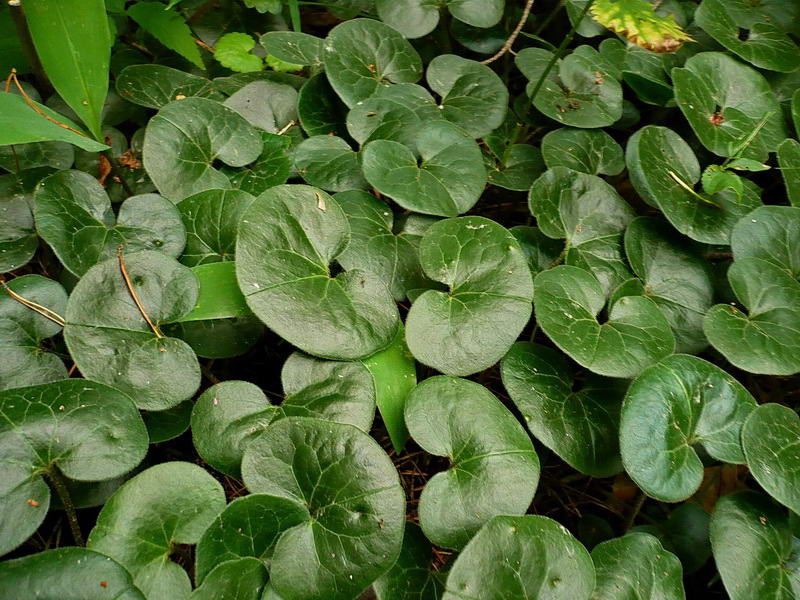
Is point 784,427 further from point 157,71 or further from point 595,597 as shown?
point 157,71

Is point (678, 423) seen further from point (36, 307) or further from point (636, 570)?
point (36, 307)

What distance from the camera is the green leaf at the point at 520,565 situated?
80 cm

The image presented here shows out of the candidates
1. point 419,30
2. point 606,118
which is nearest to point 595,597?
point 606,118

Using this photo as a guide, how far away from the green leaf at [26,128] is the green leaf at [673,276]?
103cm

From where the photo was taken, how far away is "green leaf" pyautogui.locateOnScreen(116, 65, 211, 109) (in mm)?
1340

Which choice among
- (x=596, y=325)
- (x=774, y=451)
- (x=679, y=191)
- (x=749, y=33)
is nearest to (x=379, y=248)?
(x=596, y=325)

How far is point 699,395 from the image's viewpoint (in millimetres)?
1010

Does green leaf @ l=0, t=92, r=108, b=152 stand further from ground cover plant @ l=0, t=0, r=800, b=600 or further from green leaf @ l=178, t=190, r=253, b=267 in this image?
green leaf @ l=178, t=190, r=253, b=267

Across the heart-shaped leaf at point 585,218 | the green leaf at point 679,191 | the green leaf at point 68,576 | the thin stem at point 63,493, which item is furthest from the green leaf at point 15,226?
the green leaf at point 679,191

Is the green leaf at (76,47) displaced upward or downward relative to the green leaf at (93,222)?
upward

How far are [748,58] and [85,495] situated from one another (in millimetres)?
1710

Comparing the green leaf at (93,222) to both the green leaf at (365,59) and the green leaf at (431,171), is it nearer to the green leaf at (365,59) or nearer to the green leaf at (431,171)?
the green leaf at (431,171)

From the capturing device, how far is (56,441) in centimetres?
84

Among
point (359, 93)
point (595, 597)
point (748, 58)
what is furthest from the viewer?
point (748, 58)
